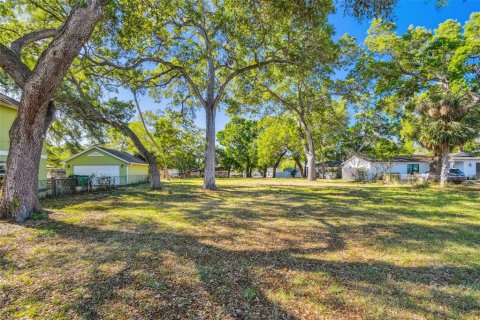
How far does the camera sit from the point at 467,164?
29859mm

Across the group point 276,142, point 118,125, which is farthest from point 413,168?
point 118,125

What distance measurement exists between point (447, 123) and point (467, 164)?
1914 cm

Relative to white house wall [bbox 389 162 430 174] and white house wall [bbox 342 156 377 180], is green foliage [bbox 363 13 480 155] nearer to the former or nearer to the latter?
white house wall [bbox 342 156 377 180]

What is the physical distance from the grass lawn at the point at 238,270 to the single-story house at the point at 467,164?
3035 cm

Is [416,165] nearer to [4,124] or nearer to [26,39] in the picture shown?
[26,39]

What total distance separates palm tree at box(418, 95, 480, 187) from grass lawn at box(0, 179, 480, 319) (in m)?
13.4

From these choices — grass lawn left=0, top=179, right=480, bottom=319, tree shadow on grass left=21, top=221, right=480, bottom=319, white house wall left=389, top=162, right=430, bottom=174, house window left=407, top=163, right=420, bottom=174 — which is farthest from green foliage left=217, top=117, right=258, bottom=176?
tree shadow on grass left=21, top=221, right=480, bottom=319

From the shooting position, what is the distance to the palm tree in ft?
53.8

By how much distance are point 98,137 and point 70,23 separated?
1523 centimetres

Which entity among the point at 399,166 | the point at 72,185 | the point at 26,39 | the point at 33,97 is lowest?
the point at 72,185

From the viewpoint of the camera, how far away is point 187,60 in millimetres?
14078

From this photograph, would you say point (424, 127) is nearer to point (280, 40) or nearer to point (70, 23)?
point (280, 40)

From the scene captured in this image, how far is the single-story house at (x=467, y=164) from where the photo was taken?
29.1m

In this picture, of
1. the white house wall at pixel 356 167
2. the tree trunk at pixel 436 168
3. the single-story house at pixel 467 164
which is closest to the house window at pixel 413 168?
the single-story house at pixel 467 164
